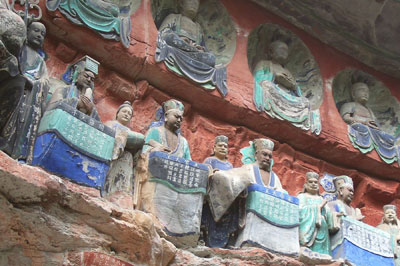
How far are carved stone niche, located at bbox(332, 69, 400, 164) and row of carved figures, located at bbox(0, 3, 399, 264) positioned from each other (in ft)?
6.13

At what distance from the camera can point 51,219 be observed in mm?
5152

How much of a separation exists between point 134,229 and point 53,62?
8.94 feet

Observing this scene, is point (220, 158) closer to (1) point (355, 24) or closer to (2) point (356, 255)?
(2) point (356, 255)

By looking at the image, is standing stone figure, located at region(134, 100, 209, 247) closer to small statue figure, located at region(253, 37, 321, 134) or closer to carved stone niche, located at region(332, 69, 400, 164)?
small statue figure, located at region(253, 37, 321, 134)

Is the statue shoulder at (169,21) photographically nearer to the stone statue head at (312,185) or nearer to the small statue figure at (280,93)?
the small statue figure at (280,93)

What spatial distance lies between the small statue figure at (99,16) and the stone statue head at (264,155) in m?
1.84

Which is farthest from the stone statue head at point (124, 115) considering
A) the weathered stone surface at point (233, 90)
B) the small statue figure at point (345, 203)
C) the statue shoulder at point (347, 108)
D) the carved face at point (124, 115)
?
the statue shoulder at point (347, 108)

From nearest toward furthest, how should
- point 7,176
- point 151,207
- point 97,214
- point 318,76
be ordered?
point 7,176 < point 97,214 < point 151,207 < point 318,76

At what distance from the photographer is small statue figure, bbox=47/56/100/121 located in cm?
614

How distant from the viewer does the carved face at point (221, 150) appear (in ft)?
23.6

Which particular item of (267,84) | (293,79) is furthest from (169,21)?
(293,79)

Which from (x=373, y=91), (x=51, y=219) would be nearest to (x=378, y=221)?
(x=373, y=91)

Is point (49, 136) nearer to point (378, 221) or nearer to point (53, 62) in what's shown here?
point (53, 62)

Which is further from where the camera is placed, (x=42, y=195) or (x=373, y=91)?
(x=373, y=91)
